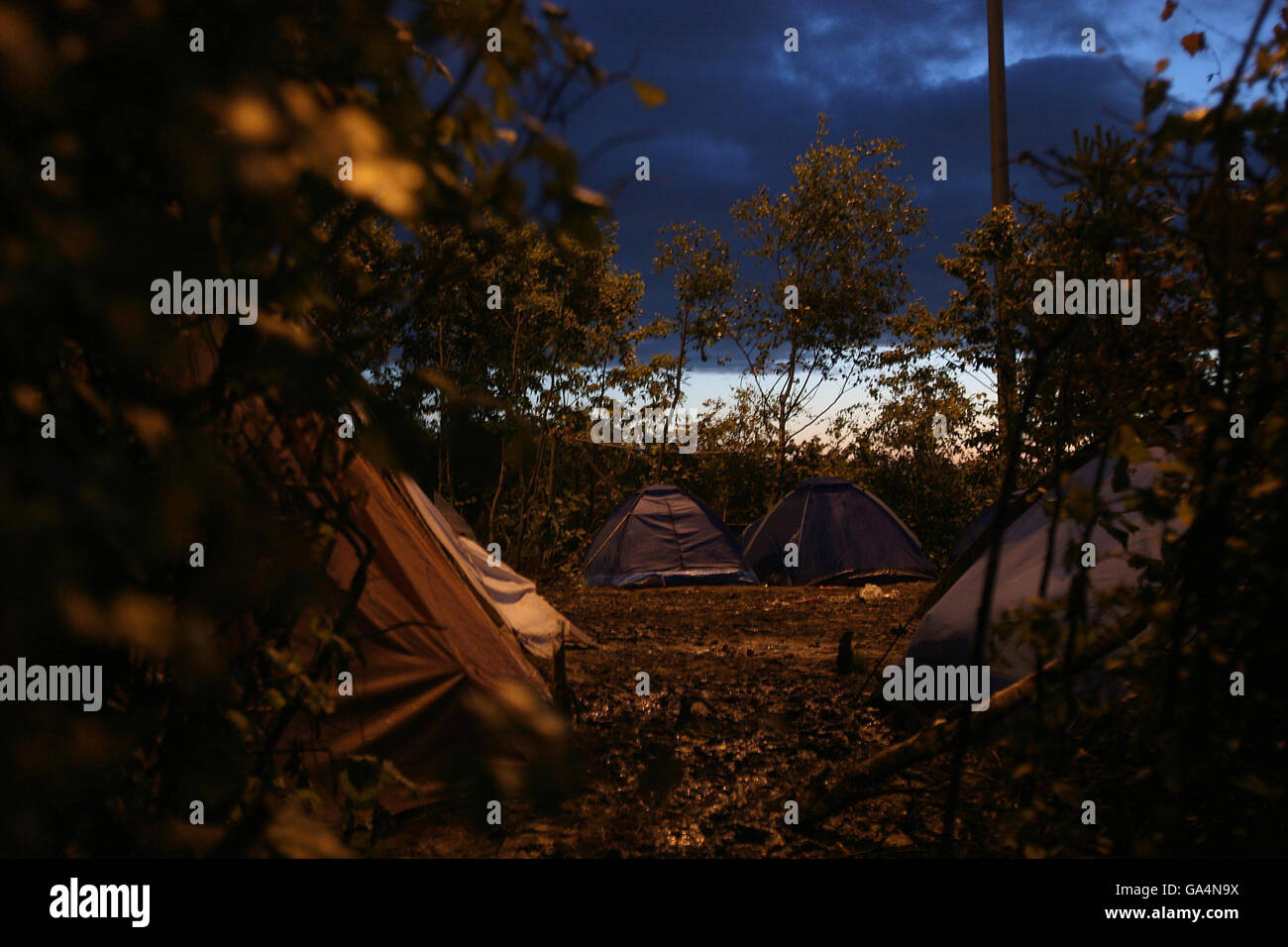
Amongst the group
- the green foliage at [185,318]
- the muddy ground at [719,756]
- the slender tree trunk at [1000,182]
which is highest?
the slender tree trunk at [1000,182]

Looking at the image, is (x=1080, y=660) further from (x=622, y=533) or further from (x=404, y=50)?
(x=622, y=533)

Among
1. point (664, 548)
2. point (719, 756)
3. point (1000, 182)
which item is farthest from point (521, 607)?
point (1000, 182)

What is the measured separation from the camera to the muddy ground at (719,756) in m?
2.94

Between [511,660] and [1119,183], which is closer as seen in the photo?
[1119,183]

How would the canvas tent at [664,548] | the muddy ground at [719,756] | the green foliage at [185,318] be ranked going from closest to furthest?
1. the green foliage at [185,318]
2. the muddy ground at [719,756]
3. the canvas tent at [664,548]

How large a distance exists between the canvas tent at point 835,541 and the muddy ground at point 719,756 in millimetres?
3348

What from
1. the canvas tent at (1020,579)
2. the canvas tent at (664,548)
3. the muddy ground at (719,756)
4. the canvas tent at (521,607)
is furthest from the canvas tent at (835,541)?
the canvas tent at (1020,579)

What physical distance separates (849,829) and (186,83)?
319 cm

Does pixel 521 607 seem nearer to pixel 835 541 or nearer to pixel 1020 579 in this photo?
pixel 1020 579

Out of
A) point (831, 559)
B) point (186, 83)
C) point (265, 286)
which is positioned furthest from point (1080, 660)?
point (831, 559)

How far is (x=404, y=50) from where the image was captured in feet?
3.14

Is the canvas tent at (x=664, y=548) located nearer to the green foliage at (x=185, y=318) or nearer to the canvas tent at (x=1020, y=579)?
the canvas tent at (x=1020, y=579)

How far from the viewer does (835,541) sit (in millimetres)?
11594

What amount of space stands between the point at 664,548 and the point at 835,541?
2395 millimetres
